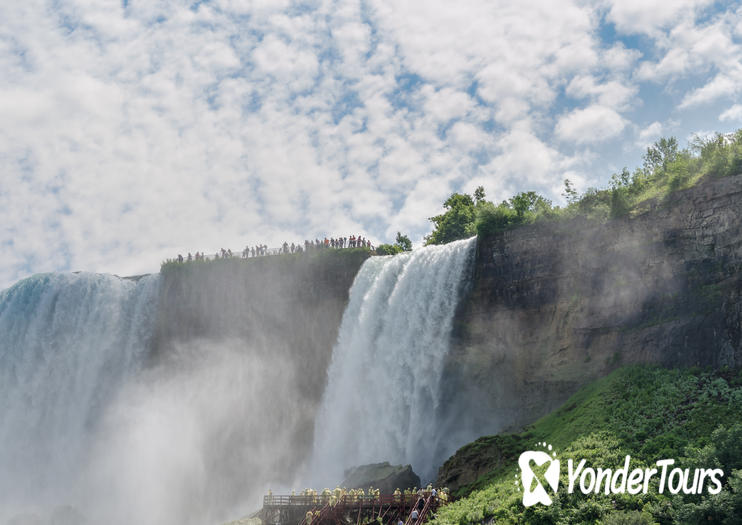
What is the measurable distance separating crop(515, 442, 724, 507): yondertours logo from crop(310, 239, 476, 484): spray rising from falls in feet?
41.8

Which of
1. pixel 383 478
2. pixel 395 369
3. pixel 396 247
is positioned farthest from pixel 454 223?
pixel 383 478

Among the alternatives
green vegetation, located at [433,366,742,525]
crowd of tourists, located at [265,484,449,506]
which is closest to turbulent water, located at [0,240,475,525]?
crowd of tourists, located at [265,484,449,506]

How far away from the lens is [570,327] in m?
30.6

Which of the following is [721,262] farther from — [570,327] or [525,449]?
[525,449]

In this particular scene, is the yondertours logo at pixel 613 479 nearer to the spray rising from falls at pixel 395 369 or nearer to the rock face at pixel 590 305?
the rock face at pixel 590 305

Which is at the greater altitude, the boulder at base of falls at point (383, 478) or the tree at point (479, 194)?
the tree at point (479, 194)

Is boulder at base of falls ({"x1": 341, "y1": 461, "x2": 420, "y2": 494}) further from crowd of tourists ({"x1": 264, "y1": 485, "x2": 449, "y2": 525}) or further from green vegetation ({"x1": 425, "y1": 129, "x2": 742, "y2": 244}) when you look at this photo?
green vegetation ({"x1": 425, "y1": 129, "x2": 742, "y2": 244})

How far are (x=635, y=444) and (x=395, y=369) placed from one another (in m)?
17.6

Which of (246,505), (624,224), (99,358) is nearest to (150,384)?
(99,358)

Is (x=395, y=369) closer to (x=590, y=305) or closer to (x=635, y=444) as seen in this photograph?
(x=590, y=305)

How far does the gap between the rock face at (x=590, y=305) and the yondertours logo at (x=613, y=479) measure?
787 centimetres

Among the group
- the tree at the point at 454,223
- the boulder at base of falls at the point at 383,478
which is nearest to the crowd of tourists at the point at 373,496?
the boulder at base of falls at the point at 383,478

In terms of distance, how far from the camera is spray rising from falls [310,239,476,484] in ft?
112

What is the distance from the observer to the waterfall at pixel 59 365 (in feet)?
167
